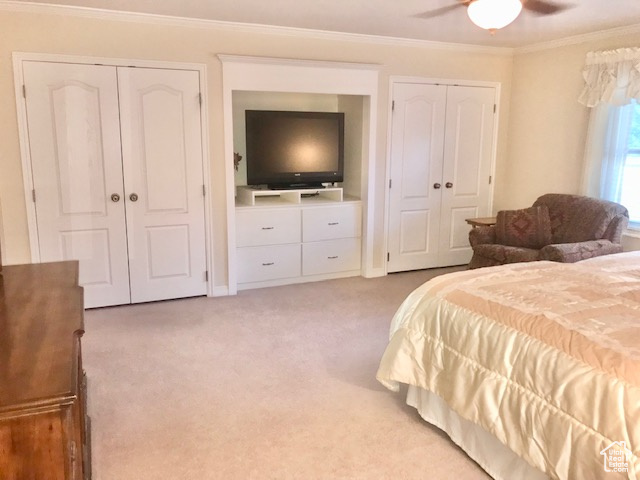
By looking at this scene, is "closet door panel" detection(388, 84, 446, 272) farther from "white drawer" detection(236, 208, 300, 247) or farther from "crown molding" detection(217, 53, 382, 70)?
"white drawer" detection(236, 208, 300, 247)

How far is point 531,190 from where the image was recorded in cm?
551

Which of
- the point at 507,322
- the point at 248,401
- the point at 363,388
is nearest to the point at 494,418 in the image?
the point at 507,322

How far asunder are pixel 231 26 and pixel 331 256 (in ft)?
7.59

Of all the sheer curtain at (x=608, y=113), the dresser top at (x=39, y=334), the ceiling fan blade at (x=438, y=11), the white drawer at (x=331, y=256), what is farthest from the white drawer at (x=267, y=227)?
the sheer curtain at (x=608, y=113)

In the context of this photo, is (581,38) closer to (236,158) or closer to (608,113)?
(608,113)

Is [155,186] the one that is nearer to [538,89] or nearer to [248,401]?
[248,401]

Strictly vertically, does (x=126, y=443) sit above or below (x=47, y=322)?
below

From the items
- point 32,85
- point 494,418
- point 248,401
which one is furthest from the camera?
point 32,85

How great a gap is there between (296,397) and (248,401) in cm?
26

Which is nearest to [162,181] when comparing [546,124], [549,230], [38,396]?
[38,396]

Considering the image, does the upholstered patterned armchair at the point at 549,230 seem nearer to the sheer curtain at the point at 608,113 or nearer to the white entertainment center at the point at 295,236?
the sheer curtain at the point at 608,113

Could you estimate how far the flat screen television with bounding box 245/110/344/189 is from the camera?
16.3 feet

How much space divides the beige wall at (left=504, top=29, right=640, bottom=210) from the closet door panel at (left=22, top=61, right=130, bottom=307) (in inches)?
159

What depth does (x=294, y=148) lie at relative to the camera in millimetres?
5090
